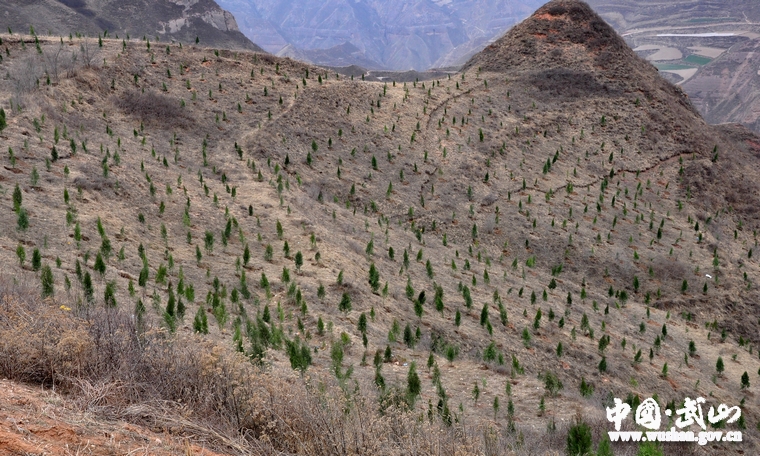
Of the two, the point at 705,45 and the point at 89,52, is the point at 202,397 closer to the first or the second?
the point at 89,52

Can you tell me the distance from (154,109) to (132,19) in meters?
55.6

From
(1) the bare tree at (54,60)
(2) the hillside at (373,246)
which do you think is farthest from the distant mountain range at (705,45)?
(1) the bare tree at (54,60)

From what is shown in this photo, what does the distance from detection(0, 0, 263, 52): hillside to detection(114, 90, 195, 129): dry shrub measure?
129ft

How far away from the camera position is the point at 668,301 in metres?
16.2

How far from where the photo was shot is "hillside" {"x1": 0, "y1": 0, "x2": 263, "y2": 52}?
55031 mm

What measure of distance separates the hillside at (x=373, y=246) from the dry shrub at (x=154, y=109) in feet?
0.31

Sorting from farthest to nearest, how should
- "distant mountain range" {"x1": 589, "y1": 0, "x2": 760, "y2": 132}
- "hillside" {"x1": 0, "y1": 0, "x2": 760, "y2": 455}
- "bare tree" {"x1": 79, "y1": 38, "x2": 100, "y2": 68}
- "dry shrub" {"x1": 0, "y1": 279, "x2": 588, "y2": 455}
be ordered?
"distant mountain range" {"x1": 589, "y1": 0, "x2": 760, "y2": 132} → "bare tree" {"x1": 79, "y1": 38, "x2": 100, "y2": 68} → "hillside" {"x1": 0, "y1": 0, "x2": 760, "y2": 455} → "dry shrub" {"x1": 0, "y1": 279, "x2": 588, "y2": 455}

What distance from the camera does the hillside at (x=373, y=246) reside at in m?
5.05

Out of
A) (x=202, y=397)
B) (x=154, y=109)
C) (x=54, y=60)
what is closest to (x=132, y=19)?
(x=54, y=60)

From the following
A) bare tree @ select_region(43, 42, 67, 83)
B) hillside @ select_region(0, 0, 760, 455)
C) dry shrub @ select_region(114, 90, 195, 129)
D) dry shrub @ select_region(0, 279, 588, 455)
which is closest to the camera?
dry shrub @ select_region(0, 279, 588, 455)

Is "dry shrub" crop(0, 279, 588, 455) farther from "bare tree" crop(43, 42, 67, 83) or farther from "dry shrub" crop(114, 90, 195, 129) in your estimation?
"bare tree" crop(43, 42, 67, 83)

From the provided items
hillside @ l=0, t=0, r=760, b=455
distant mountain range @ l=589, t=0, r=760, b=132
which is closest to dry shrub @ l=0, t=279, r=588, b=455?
hillside @ l=0, t=0, r=760, b=455

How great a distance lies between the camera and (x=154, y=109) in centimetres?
1752

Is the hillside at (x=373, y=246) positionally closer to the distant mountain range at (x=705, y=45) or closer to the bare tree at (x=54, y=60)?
the bare tree at (x=54, y=60)
